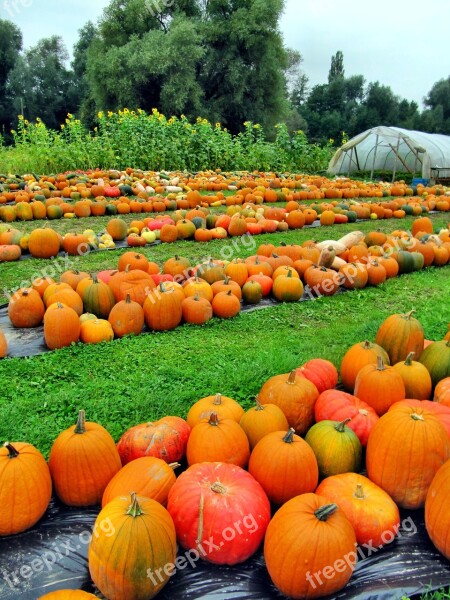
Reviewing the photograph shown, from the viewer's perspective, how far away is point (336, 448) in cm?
243

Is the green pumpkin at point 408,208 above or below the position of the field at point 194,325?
above

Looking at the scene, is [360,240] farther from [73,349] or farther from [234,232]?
[73,349]

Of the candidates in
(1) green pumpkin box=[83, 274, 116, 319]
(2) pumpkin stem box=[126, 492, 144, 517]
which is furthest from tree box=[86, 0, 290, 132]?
(2) pumpkin stem box=[126, 492, 144, 517]

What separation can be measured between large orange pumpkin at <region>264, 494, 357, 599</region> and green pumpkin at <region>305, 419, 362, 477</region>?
1.60ft

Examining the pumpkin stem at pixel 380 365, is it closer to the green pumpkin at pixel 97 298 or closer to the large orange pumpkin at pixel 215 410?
the large orange pumpkin at pixel 215 410

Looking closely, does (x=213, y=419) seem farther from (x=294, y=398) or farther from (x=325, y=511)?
(x=325, y=511)

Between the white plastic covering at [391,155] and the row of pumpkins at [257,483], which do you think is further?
the white plastic covering at [391,155]

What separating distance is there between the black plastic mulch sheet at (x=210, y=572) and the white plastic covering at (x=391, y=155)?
21.6 meters

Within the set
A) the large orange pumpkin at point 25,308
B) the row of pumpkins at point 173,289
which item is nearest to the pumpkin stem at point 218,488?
the row of pumpkins at point 173,289

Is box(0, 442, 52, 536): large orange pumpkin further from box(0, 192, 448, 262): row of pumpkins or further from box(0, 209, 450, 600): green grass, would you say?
box(0, 192, 448, 262): row of pumpkins

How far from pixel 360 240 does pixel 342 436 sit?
5.18m

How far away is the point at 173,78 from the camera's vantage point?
2700 cm

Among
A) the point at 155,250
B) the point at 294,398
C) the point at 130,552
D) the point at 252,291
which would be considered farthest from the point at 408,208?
the point at 130,552

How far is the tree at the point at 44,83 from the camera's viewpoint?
38.3m
